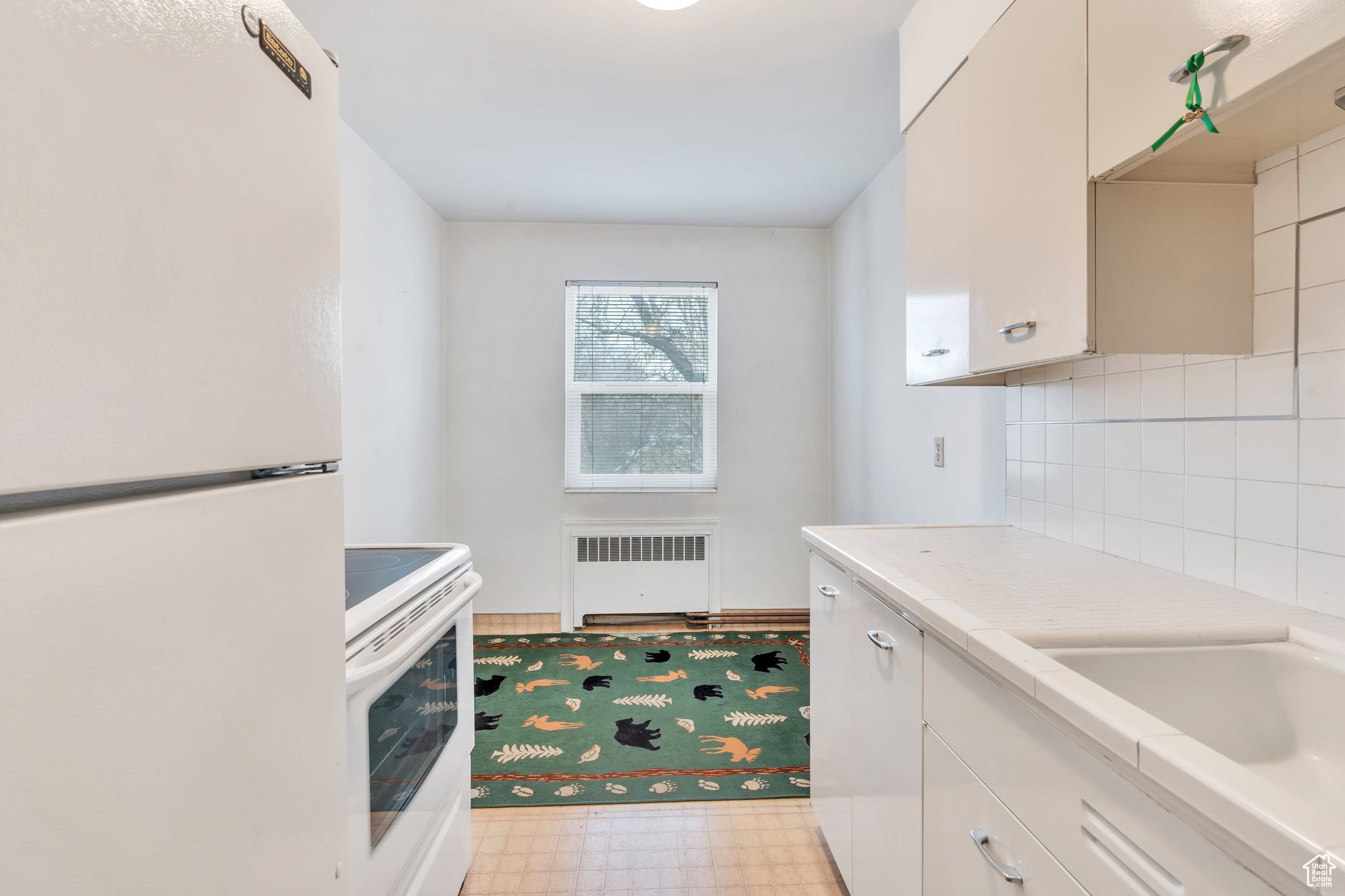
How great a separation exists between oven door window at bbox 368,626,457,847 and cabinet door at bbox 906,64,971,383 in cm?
137

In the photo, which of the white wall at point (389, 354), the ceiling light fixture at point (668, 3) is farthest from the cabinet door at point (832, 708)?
the white wall at point (389, 354)

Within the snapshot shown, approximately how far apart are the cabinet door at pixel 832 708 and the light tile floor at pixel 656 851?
111 mm

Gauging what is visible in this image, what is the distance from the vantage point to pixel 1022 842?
79 cm

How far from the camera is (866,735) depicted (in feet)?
4.45

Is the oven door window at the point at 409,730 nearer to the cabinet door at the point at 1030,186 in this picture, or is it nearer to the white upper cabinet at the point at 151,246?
the white upper cabinet at the point at 151,246

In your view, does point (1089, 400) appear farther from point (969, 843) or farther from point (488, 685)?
point (488, 685)

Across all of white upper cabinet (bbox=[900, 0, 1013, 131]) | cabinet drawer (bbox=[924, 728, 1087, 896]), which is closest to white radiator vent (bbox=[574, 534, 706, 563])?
white upper cabinet (bbox=[900, 0, 1013, 131])

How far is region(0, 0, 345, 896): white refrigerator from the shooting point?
1.12 ft

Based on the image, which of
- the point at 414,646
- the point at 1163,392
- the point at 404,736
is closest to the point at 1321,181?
the point at 1163,392

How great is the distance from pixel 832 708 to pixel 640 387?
89.0 inches

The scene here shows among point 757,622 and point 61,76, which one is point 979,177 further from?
point 757,622

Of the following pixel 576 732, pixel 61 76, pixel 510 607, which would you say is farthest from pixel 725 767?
pixel 61 76

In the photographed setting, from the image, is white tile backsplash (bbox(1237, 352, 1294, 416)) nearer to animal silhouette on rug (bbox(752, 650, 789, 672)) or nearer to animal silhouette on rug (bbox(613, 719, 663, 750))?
animal silhouette on rug (bbox(613, 719, 663, 750))

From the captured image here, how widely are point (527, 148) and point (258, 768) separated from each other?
2.49m
